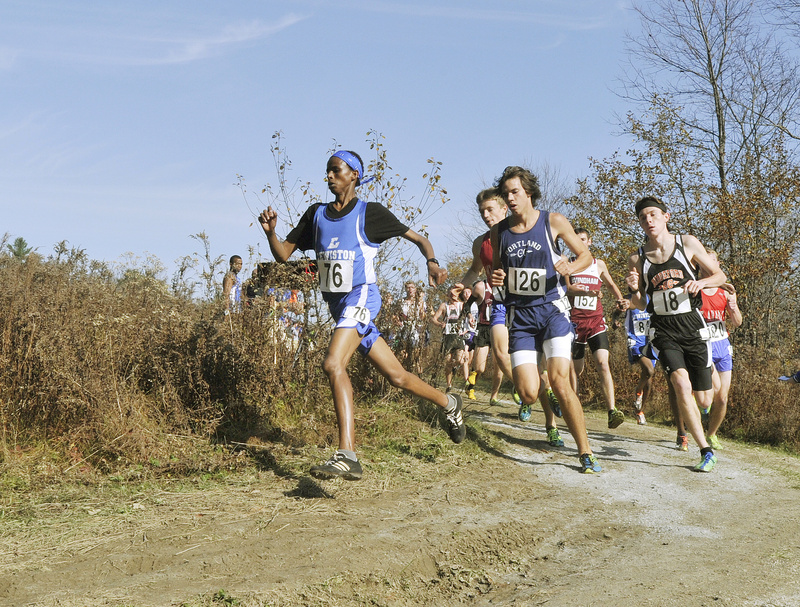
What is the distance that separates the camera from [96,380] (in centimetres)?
570

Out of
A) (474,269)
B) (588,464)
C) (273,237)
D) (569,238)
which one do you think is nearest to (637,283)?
(569,238)

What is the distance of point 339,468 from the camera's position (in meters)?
4.74

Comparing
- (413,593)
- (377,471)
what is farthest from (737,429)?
(413,593)

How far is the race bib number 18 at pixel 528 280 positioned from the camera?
243 inches

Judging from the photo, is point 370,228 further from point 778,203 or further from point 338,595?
point 778,203

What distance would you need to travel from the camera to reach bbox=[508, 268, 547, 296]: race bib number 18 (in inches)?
243

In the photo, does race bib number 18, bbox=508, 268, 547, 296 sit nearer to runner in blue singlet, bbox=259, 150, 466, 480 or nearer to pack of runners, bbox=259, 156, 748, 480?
pack of runners, bbox=259, 156, 748, 480

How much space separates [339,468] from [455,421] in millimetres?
1855

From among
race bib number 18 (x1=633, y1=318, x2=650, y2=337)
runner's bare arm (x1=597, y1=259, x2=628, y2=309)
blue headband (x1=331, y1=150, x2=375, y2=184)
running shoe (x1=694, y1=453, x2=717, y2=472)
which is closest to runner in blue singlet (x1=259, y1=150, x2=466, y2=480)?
blue headband (x1=331, y1=150, x2=375, y2=184)

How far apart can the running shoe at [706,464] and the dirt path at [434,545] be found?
426mm

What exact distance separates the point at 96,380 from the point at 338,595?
9.61 ft

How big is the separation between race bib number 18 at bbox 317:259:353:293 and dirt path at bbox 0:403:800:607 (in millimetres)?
1385

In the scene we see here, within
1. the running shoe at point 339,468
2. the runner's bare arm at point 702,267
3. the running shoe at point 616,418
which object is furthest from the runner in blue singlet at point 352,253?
the running shoe at point 616,418

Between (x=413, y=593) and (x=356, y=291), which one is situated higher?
(x=356, y=291)
